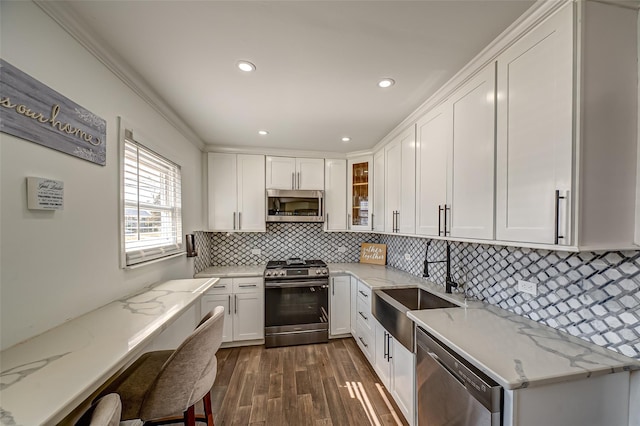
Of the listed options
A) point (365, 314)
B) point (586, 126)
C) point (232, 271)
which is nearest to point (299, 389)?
point (365, 314)

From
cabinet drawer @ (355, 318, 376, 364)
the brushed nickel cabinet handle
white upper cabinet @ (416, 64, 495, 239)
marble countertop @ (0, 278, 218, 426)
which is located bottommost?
cabinet drawer @ (355, 318, 376, 364)

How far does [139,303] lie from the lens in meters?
1.38

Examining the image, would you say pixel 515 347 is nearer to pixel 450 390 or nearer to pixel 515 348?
pixel 515 348

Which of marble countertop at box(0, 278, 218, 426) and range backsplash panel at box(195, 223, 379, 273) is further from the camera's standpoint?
range backsplash panel at box(195, 223, 379, 273)

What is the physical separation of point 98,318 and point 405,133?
2.60m

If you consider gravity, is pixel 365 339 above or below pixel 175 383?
below

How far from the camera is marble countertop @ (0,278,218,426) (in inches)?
24.5

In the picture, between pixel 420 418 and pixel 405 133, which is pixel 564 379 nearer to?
pixel 420 418

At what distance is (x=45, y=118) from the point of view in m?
0.99

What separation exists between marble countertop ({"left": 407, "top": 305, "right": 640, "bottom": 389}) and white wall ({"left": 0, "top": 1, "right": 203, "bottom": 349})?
1.84 m

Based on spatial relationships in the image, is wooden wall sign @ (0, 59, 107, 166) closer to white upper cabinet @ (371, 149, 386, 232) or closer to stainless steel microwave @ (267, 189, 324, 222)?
stainless steel microwave @ (267, 189, 324, 222)

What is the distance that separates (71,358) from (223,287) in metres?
2.01

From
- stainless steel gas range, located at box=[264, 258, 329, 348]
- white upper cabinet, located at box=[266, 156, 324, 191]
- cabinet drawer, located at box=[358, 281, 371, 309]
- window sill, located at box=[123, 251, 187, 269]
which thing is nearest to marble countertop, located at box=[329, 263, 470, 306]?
cabinet drawer, located at box=[358, 281, 371, 309]

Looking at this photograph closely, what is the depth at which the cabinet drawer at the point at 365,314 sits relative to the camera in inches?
93.0
